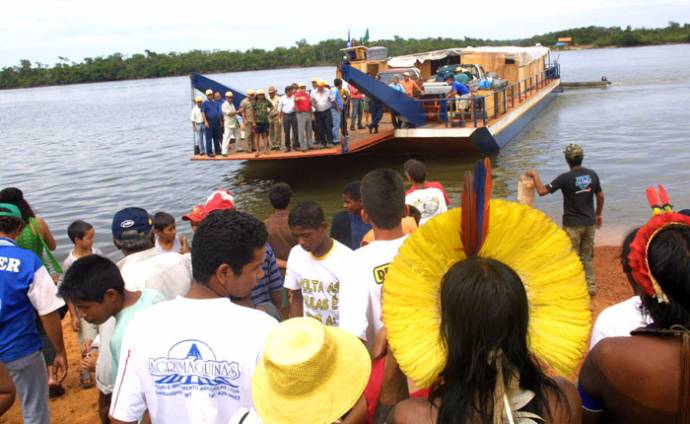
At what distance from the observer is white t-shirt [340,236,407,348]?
2.73 m

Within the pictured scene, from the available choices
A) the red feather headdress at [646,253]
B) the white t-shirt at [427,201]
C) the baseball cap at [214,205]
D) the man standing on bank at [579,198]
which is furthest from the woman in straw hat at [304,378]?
the man standing on bank at [579,198]

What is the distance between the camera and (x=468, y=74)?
18281 mm

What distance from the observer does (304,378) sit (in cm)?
183

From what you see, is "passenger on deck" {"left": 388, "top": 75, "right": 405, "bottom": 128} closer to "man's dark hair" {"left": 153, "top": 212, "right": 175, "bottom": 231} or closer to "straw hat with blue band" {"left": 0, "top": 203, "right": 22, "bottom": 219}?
"man's dark hair" {"left": 153, "top": 212, "right": 175, "bottom": 231}

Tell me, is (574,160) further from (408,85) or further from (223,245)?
(408,85)

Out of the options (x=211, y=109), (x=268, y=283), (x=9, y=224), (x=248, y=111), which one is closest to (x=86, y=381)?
(x=9, y=224)

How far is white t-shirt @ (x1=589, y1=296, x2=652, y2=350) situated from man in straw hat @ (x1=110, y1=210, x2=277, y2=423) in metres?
1.23

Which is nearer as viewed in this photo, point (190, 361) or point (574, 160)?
point (190, 361)

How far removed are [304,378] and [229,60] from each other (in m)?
117

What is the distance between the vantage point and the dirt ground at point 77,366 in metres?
4.95

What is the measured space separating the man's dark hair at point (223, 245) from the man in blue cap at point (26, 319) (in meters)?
1.53

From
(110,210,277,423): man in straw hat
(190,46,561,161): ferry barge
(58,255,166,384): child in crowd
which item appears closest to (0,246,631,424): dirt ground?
(110,210,277,423): man in straw hat

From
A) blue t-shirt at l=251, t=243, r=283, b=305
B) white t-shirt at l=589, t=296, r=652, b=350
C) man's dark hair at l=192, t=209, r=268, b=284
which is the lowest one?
blue t-shirt at l=251, t=243, r=283, b=305

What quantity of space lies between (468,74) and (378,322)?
16515 mm
